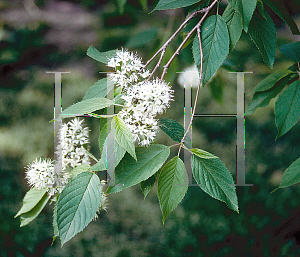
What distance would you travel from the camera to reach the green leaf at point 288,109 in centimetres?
41

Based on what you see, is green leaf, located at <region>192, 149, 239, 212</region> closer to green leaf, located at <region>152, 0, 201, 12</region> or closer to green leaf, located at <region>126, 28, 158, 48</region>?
green leaf, located at <region>152, 0, 201, 12</region>

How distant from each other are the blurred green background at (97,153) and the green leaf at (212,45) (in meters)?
0.79

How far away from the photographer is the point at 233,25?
34 centimetres

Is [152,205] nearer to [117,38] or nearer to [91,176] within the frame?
[117,38]

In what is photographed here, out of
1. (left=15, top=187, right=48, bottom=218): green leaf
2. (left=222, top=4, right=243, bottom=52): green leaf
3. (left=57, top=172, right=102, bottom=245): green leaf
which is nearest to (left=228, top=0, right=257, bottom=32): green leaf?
(left=222, top=4, right=243, bottom=52): green leaf

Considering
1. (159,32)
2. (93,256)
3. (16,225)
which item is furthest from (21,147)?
(159,32)

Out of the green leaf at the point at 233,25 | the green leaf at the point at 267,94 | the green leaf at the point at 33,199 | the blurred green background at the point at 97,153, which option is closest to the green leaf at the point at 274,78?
the green leaf at the point at 267,94

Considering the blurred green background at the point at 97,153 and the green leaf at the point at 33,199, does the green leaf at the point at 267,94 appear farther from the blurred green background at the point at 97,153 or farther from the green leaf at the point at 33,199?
the blurred green background at the point at 97,153

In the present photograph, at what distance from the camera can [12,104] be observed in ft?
4.00

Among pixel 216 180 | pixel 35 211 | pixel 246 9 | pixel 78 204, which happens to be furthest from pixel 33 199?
pixel 246 9

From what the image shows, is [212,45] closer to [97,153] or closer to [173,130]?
[173,130]

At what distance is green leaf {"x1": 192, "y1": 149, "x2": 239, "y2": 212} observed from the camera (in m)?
0.30

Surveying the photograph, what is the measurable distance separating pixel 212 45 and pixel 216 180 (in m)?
0.16

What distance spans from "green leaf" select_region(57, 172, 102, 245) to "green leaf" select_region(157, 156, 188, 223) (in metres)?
0.07
